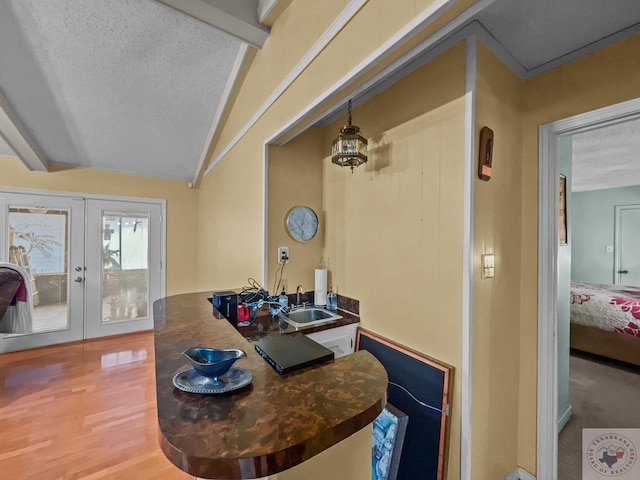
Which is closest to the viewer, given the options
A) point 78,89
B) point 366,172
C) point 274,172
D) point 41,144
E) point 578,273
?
point 366,172

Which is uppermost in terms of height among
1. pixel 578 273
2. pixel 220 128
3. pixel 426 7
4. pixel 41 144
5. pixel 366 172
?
pixel 220 128

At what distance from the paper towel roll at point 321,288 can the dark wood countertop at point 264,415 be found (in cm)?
131

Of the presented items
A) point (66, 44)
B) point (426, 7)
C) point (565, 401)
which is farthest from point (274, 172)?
point (565, 401)

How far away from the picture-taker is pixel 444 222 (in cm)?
150

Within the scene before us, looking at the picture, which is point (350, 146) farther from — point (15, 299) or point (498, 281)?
point (15, 299)

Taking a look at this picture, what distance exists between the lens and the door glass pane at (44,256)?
3443mm

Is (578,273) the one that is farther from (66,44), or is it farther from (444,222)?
(66,44)

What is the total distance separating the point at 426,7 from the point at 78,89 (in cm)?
306

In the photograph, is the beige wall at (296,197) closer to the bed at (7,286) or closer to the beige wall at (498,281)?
the beige wall at (498,281)

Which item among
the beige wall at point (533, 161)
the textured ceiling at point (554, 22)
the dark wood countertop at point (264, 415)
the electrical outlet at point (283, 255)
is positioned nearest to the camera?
the dark wood countertop at point (264, 415)

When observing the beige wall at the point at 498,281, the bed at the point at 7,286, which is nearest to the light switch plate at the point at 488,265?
the beige wall at the point at 498,281

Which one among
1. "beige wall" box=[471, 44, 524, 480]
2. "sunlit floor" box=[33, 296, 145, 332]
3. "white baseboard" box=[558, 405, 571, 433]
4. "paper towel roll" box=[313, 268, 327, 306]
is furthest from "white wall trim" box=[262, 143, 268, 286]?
"sunlit floor" box=[33, 296, 145, 332]

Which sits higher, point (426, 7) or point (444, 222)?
point (426, 7)

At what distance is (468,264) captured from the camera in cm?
138
